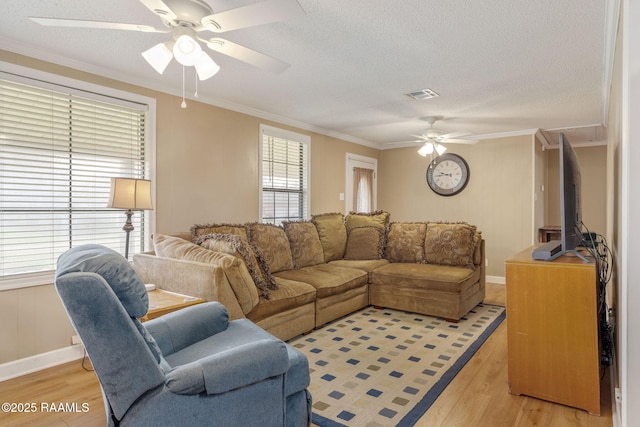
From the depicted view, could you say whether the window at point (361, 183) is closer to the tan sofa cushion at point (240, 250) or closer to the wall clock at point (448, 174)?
the wall clock at point (448, 174)

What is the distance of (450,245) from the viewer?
4.34m

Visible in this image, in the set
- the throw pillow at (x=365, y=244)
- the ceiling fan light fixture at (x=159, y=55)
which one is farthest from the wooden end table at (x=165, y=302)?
the throw pillow at (x=365, y=244)

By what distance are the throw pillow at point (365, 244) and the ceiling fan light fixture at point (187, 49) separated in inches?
130

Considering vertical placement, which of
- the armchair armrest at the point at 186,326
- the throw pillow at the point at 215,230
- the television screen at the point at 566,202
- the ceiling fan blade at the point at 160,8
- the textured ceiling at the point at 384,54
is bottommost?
the armchair armrest at the point at 186,326

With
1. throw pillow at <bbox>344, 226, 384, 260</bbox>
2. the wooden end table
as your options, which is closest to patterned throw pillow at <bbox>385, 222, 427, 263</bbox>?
throw pillow at <bbox>344, 226, 384, 260</bbox>

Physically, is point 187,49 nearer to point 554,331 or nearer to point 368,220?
point 554,331

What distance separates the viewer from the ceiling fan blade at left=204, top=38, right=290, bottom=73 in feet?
6.71

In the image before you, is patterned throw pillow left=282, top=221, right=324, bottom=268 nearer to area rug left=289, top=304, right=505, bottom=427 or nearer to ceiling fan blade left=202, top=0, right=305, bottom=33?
area rug left=289, top=304, right=505, bottom=427

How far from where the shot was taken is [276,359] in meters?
1.52

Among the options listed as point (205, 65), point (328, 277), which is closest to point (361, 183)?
point (328, 277)

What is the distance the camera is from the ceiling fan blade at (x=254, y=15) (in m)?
1.58

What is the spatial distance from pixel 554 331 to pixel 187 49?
8.41 ft

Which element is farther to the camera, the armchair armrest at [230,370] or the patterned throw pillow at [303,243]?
the patterned throw pillow at [303,243]

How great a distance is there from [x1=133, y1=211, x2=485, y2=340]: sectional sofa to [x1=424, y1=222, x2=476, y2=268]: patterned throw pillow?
11 millimetres
